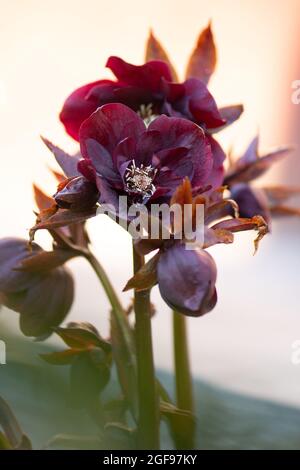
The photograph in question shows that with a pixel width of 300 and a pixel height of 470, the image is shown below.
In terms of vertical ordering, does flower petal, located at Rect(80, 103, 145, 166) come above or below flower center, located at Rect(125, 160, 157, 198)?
above

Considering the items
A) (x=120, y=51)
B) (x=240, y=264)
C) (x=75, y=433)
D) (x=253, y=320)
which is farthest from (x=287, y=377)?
(x=120, y=51)

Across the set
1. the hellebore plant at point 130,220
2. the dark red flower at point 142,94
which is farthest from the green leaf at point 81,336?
the dark red flower at point 142,94

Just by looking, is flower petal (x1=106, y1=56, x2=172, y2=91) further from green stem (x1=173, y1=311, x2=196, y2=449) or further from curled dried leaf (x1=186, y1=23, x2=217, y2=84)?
green stem (x1=173, y1=311, x2=196, y2=449)

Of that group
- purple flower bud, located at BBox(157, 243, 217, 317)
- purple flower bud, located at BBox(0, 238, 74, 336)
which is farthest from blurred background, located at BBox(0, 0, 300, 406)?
purple flower bud, located at BBox(157, 243, 217, 317)

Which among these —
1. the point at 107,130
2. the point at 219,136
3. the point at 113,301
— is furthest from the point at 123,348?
the point at 219,136

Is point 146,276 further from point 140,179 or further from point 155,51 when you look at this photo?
point 155,51

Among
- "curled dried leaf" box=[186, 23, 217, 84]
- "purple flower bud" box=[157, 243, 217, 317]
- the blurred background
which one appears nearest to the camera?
"purple flower bud" box=[157, 243, 217, 317]

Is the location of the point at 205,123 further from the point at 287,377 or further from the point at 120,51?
the point at 120,51
